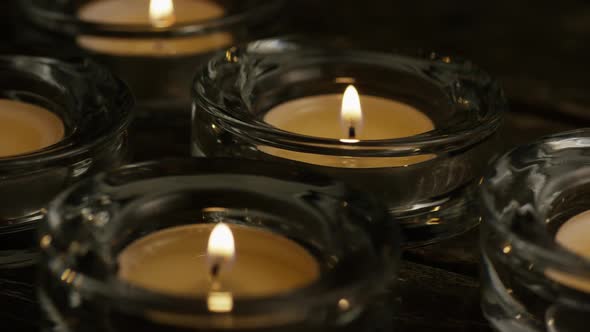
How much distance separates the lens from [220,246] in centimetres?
64

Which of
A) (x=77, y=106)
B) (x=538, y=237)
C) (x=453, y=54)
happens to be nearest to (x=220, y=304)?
(x=538, y=237)

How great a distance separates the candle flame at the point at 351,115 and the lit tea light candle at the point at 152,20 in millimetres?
182

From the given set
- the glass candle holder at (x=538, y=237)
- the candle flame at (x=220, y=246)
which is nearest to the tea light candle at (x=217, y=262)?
the candle flame at (x=220, y=246)

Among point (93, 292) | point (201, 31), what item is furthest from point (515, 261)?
point (201, 31)

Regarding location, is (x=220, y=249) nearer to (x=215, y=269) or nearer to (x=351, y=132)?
(x=215, y=269)

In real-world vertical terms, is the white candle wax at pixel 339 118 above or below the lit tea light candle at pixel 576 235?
above

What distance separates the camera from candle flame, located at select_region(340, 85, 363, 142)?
0.81m

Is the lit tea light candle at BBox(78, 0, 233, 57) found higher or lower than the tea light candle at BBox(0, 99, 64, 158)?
higher

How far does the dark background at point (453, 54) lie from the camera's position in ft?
2.23

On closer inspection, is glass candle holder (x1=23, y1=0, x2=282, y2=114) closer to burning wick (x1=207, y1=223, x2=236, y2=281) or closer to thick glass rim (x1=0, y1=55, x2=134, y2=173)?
thick glass rim (x1=0, y1=55, x2=134, y2=173)

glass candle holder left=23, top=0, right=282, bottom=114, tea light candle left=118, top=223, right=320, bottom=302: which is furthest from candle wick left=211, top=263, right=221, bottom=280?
glass candle holder left=23, top=0, right=282, bottom=114

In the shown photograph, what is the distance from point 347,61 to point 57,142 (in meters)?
0.28

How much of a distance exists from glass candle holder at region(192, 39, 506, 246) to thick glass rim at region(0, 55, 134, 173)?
0.20ft

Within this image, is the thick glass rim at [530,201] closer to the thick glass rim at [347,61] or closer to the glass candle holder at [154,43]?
the thick glass rim at [347,61]
